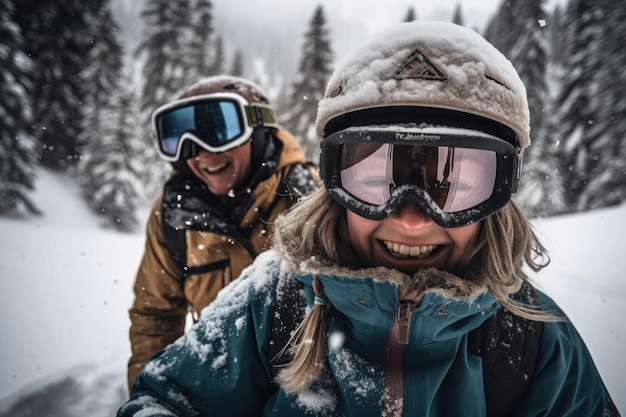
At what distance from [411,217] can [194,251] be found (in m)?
1.85

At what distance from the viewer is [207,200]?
276cm

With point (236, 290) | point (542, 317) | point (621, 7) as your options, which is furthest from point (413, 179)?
point (621, 7)

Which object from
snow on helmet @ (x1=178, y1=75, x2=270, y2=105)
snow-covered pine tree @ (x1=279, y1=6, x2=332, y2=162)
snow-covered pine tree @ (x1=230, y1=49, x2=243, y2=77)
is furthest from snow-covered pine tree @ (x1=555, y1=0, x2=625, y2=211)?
snow-covered pine tree @ (x1=230, y1=49, x2=243, y2=77)

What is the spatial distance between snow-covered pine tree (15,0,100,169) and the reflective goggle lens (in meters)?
21.6

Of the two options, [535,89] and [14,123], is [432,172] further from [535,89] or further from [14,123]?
[14,123]

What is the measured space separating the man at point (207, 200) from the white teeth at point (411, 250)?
1262 mm

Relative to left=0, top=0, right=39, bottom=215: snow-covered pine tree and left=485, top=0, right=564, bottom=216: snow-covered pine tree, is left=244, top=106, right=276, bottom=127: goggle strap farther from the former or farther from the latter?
left=0, top=0, right=39, bottom=215: snow-covered pine tree

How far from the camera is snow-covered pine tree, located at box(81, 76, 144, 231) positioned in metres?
19.0

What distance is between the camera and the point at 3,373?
3957 mm

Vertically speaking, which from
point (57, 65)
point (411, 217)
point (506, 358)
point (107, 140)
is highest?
point (57, 65)

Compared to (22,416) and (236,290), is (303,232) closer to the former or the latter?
(236,290)

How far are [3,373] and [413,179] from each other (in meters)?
5.36

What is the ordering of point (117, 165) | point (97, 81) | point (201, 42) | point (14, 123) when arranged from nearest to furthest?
point (14, 123) → point (117, 165) → point (97, 81) → point (201, 42)

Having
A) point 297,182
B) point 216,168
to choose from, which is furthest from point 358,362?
point 216,168
